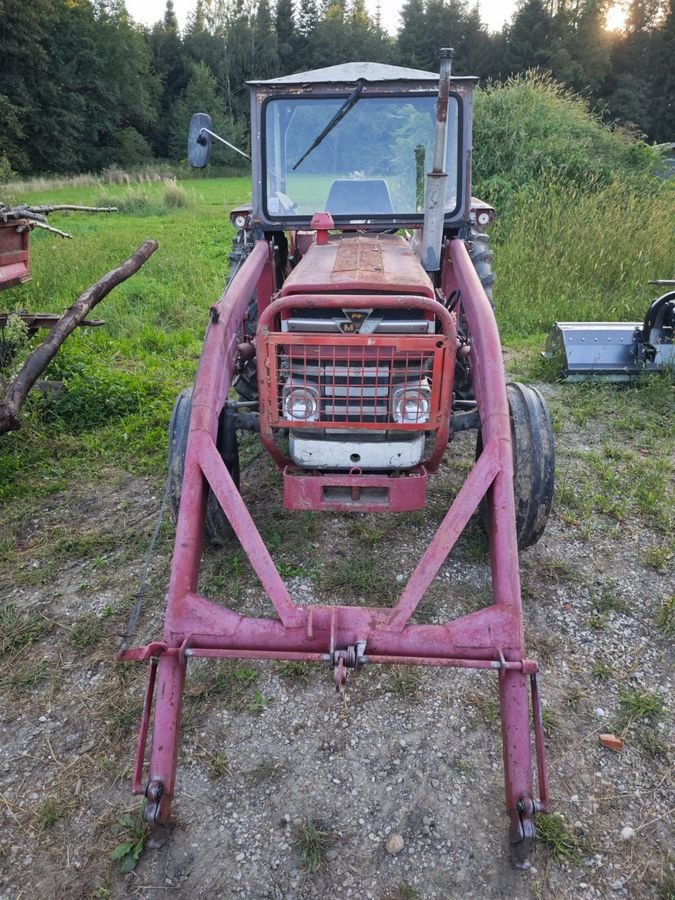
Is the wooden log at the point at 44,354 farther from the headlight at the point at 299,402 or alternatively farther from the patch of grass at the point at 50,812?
the patch of grass at the point at 50,812

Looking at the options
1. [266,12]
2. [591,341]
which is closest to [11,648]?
[591,341]

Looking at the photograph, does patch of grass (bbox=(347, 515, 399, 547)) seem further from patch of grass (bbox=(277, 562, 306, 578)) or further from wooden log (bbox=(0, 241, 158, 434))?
wooden log (bbox=(0, 241, 158, 434))

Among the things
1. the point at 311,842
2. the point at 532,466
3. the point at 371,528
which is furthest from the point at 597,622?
the point at 311,842

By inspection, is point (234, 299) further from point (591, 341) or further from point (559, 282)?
point (559, 282)

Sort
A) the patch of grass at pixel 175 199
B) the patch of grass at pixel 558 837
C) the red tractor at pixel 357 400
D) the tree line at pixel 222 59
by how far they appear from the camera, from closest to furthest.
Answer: the patch of grass at pixel 558 837
the red tractor at pixel 357 400
the patch of grass at pixel 175 199
the tree line at pixel 222 59

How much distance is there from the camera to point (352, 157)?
379 centimetres

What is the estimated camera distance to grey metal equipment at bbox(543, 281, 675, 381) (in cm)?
525

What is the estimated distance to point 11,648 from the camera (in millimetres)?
2777

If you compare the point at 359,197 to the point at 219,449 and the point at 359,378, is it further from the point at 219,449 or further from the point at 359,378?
the point at 219,449

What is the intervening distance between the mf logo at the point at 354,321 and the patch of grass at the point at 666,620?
1.90m

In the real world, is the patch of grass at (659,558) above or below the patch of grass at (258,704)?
above

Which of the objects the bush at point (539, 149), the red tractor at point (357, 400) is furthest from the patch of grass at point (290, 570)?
the bush at point (539, 149)

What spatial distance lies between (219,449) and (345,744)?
142cm

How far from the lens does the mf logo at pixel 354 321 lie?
255 cm
